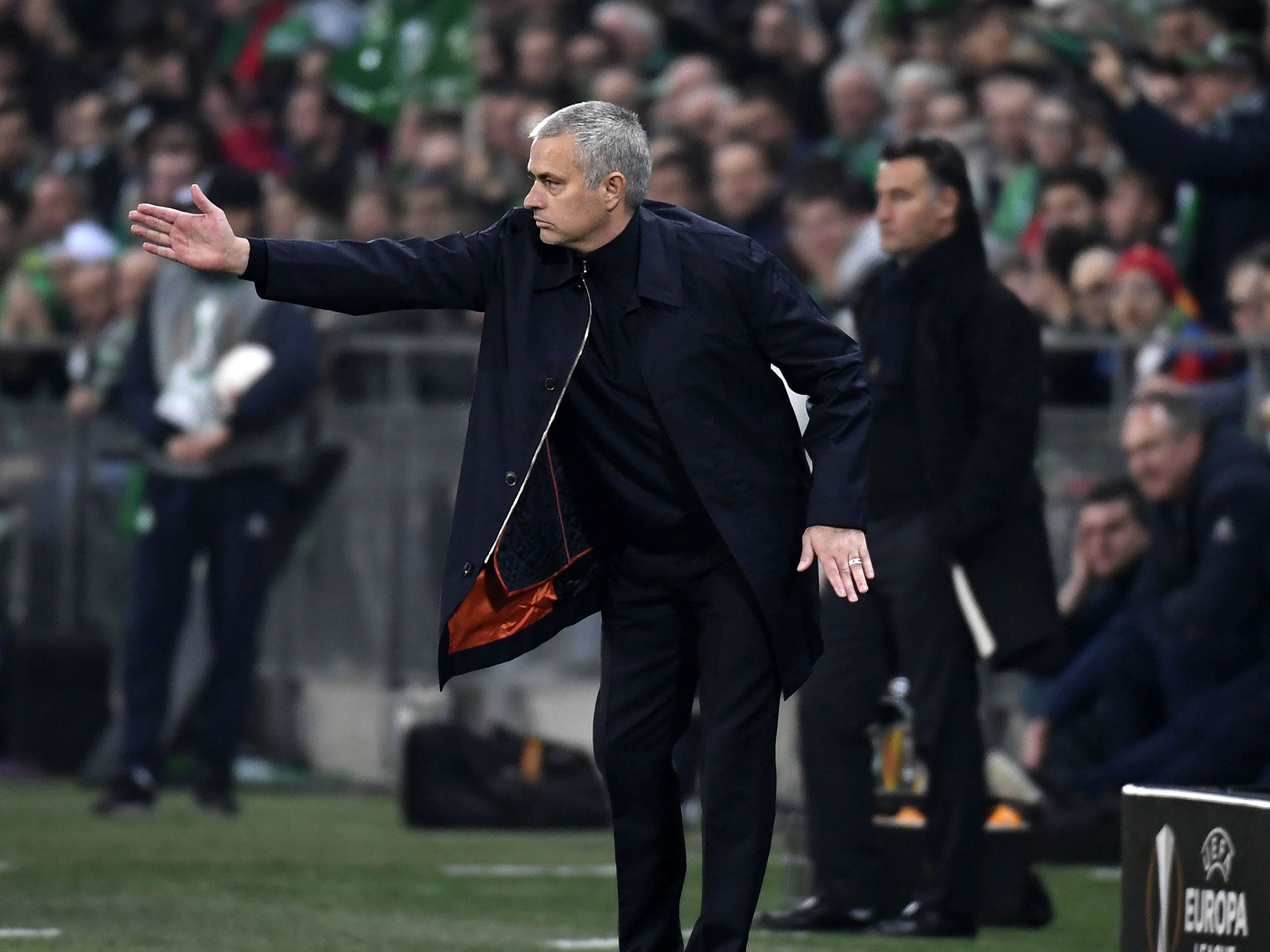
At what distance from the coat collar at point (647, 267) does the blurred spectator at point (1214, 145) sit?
13.6ft

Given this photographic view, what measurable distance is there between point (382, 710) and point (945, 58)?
4213mm

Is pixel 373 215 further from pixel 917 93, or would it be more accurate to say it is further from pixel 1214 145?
pixel 1214 145

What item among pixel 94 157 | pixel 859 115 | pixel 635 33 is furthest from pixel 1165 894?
pixel 94 157

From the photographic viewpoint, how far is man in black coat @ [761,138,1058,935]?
25.2 ft

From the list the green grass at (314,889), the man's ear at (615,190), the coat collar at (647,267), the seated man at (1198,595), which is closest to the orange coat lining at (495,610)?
the coat collar at (647,267)

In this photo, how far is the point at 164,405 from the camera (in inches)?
434

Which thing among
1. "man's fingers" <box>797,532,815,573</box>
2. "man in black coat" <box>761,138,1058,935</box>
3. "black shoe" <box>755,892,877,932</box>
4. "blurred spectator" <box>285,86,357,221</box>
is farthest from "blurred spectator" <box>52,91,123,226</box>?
"man's fingers" <box>797,532,815,573</box>

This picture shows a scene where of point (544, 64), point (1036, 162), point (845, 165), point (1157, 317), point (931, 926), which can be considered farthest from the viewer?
point (544, 64)

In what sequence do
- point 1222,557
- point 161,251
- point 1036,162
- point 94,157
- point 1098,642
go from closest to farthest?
point 161,251 < point 1222,557 < point 1098,642 < point 1036,162 < point 94,157

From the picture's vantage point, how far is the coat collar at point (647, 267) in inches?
231

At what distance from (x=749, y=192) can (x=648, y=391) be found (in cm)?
653

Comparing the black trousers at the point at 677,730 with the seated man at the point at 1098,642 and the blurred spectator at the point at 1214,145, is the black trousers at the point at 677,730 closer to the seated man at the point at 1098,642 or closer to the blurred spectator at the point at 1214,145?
the blurred spectator at the point at 1214,145

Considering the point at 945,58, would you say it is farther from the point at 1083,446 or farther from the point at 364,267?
the point at 364,267

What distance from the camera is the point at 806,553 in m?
5.87
